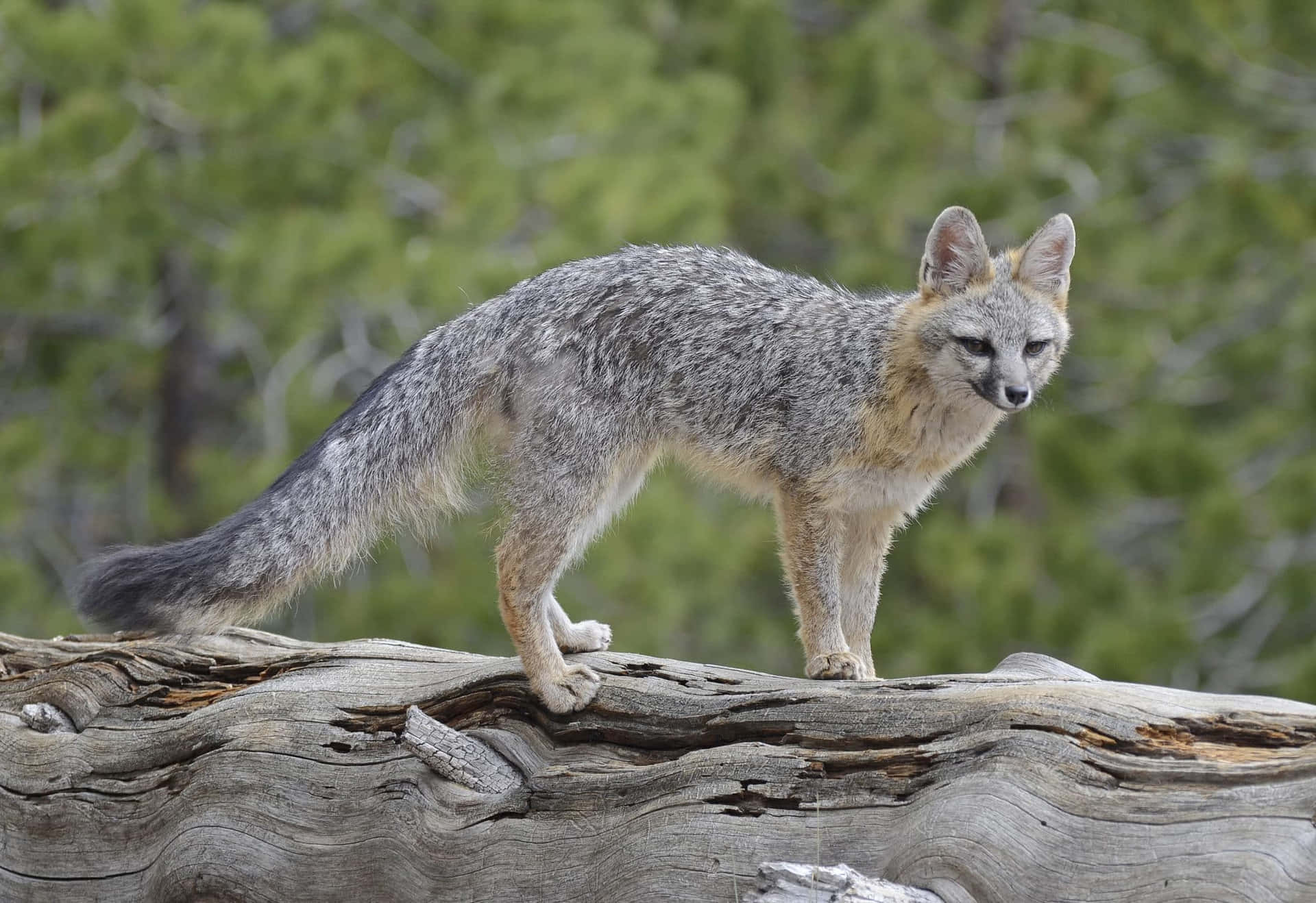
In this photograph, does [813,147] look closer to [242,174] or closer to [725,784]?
[242,174]

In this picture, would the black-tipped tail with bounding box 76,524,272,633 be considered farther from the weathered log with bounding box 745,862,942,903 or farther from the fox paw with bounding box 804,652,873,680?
the weathered log with bounding box 745,862,942,903

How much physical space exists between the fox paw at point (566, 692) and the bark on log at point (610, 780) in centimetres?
5

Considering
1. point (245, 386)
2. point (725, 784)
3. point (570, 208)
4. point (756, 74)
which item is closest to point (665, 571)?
point (570, 208)

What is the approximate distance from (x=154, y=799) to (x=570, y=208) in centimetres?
718

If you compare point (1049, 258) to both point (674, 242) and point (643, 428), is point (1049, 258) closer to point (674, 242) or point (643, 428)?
point (643, 428)

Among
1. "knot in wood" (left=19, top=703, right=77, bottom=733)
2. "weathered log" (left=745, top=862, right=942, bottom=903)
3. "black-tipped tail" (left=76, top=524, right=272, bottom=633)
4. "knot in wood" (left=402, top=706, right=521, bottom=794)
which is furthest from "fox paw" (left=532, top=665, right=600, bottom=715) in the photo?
"knot in wood" (left=19, top=703, right=77, bottom=733)

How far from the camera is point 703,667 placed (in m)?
5.60

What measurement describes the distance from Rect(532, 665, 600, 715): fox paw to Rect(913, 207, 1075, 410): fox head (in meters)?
1.71

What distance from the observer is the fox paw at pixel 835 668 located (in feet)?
18.2

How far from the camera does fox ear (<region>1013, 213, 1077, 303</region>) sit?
19.1 ft

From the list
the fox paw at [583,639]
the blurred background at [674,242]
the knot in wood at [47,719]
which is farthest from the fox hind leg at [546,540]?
the blurred background at [674,242]

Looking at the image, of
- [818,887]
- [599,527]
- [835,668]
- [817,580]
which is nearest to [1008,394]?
[817,580]

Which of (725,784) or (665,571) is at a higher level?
(665,571)

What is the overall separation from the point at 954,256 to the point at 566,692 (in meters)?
2.22
